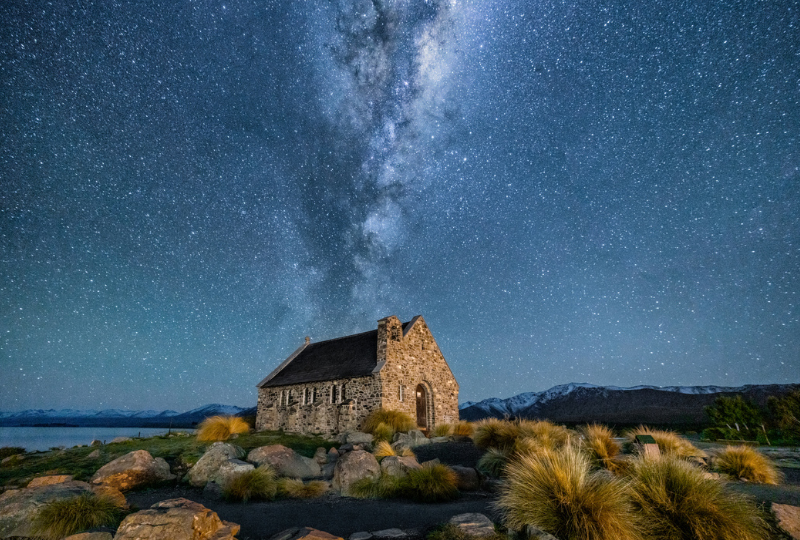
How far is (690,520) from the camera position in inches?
229

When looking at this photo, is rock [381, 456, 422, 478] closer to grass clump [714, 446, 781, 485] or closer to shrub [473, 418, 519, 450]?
shrub [473, 418, 519, 450]

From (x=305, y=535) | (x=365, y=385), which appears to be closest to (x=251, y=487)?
(x=305, y=535)

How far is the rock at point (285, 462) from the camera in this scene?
1272cm

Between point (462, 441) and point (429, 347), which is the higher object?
point (429, 347)

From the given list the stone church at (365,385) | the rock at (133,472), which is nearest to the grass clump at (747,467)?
the stone church at (365,385)

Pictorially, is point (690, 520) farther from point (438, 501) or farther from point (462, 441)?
point (462, 441)

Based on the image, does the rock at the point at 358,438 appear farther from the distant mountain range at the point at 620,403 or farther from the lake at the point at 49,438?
the distant mountain range at the point at 620,403

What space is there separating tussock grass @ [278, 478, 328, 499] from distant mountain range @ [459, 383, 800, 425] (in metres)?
71.7

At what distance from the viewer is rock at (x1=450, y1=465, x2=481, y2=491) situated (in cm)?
1057

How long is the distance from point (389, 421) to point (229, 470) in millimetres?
9533

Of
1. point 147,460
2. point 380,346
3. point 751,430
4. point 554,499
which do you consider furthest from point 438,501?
point 751,430

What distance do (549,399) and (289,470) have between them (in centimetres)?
13808

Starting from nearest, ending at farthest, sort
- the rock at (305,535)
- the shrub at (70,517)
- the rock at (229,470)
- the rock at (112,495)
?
the rock at (305,535) → the shrub at (70,517) → the rock at (112,495) → the rock at (229,470)

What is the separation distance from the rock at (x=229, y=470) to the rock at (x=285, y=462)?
70 centimetres
